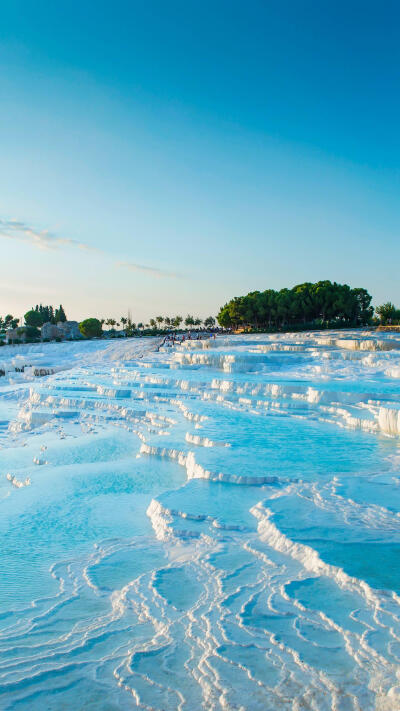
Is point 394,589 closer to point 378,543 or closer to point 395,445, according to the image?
point 378,543

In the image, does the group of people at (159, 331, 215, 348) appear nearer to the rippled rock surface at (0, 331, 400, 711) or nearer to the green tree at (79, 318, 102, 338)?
the rippled rock surface at (0, 331, 400, 711)

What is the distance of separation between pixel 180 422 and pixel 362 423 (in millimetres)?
3501

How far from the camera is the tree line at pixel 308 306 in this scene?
4616 centimetres

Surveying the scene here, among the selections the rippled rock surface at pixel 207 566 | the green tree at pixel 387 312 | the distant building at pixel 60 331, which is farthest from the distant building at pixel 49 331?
the rippled rock surface at pixel 207 566

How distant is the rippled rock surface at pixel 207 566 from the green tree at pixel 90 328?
62364mm

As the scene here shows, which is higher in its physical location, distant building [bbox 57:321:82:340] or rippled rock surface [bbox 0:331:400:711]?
distant building [bbox 57:321:82:340]

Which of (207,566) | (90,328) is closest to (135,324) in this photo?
(90,328)

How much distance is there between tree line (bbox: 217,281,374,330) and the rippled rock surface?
121ft

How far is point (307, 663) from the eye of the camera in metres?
3.04

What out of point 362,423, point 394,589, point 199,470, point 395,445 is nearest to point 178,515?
point 199,470

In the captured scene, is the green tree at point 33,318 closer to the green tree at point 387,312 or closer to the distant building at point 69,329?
the distant building at point 69,329

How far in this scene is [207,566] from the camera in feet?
14.1

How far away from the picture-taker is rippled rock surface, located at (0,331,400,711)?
296 centimetres

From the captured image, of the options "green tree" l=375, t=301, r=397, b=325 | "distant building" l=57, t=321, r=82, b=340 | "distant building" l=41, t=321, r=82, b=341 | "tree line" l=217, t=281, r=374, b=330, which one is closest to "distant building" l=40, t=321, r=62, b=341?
"distant building" l=41, t=321, r=82, b=341
